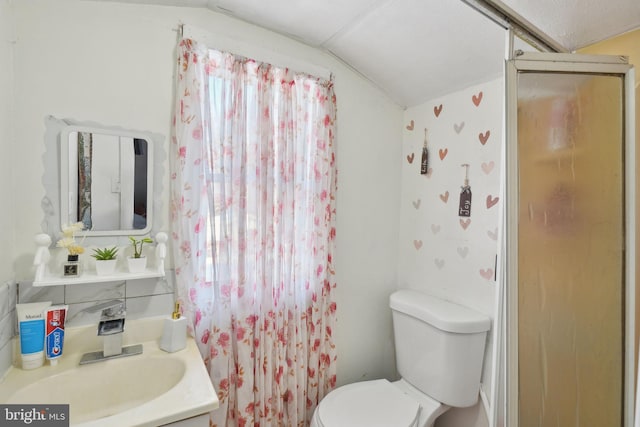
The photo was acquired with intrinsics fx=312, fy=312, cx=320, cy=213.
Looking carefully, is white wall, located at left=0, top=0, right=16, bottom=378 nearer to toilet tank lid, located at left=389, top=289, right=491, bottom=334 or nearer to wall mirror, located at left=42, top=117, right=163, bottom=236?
wall mirror, located at left=42, top=117, right=163, bottom=236

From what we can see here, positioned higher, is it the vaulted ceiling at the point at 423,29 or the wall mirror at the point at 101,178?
the vaulted ceiling at the point at 423,29

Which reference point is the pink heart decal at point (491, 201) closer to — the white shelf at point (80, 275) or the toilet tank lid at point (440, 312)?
the toilet tank lid at point (440, 312)

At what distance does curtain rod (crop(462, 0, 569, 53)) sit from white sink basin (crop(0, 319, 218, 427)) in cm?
130

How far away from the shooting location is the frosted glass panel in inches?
34.3

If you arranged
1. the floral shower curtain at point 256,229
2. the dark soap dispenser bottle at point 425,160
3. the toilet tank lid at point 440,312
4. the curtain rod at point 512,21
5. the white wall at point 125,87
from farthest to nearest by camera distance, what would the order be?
the dark soap dispenser bottle at point 425,160 < the toilet tank lid at point 440,312 < the floral shower curtain at point 256,229 < the white wall at point 125,87 < the curtain rod at point 512,21

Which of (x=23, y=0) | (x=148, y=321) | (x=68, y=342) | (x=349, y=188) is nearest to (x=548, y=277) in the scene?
(x=349, y=188)

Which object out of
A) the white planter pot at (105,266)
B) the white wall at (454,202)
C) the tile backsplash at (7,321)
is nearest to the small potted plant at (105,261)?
the white planter pot at (105,266)

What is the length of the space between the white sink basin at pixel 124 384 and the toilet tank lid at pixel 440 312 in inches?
39.7

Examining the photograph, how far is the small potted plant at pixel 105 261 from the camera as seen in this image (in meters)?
1.09

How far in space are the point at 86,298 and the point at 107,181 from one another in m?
0.43

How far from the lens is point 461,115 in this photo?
1585mm

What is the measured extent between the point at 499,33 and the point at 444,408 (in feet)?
5.36

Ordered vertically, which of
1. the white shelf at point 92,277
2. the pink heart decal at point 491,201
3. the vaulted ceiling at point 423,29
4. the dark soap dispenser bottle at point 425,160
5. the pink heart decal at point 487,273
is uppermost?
the vaulted ceiling at point 423,29

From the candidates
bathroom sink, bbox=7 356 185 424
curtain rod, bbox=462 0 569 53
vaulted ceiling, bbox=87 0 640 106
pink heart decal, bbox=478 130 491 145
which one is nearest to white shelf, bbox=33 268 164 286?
bathroom sink, bbox=7 356 185 424
